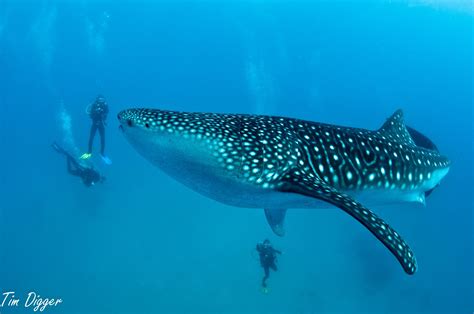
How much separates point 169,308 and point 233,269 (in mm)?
5852

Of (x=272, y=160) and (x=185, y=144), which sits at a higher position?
(x=272, y=160)

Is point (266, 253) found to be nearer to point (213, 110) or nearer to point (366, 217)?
point (366, 217)

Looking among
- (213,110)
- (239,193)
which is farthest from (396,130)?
(213,110)

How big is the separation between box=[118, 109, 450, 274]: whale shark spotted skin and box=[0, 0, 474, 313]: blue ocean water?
20.3 m

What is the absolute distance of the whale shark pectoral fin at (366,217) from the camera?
11.9 ft

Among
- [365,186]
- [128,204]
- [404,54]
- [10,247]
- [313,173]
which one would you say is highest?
[404,54]

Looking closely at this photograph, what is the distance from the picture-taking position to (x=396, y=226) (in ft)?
107

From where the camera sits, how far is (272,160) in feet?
14.3

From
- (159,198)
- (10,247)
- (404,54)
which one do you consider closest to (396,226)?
(159,198)

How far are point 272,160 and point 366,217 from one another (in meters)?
1.25

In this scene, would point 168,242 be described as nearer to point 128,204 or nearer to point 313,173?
point 128,204

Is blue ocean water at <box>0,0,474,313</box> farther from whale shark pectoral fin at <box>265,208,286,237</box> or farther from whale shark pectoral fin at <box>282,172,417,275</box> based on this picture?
whale shark pectoral fin at <box>282,172,417,275</box>

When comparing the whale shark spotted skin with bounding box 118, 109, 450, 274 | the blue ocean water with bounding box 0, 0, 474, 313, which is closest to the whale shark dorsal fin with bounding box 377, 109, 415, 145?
the whale shark spotted skin with bounding box 118, 109, 450, 274

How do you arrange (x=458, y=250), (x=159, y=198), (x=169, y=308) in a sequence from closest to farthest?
(x=169, y=308) < (x=458, y=250) < (x=159, y=198)
